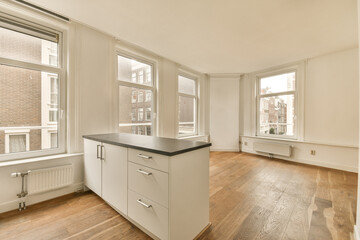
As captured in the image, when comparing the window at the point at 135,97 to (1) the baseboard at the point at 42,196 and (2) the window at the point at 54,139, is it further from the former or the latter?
(1) the baseboard at the point at 42,196

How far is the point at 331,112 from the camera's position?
3795mm

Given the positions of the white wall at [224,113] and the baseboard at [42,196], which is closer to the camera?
the baseboard at [42,196]

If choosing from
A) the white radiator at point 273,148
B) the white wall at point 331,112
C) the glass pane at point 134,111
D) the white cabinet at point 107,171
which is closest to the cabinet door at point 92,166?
the white cabinet at point 107,171

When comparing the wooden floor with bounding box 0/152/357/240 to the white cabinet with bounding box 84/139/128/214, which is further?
the white cabinet with bounding box 84/139/128/214

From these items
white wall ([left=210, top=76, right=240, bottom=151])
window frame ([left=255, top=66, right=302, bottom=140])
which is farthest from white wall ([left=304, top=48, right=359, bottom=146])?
white wall ([left=210, top=76, right=240, bottom=151])

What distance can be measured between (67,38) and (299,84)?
538cm

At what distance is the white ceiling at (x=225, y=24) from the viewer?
2.14 meters

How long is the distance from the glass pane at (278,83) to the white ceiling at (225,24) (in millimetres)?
839

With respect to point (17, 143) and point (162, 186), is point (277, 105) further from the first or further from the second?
point (17, 143)

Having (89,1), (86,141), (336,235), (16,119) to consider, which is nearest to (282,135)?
(336,235)

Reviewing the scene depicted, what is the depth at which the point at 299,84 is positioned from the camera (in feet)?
14.1

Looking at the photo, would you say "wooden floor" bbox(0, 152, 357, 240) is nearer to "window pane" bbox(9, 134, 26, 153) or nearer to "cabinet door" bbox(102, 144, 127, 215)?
"cabinet door" bbox(102, 144, 127, 215)

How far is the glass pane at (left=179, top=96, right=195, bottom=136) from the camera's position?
4975mm

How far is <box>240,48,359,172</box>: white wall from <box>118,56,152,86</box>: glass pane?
416 cm
